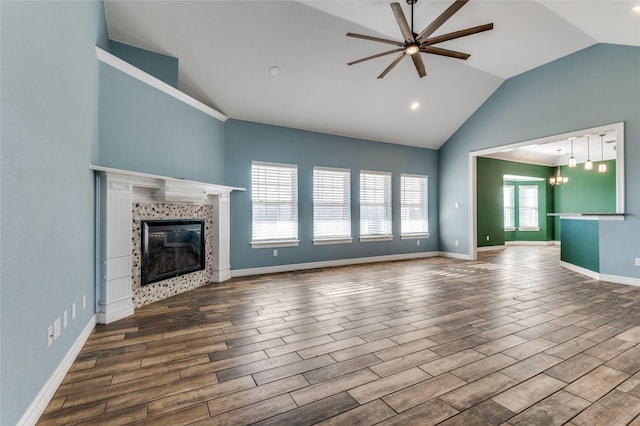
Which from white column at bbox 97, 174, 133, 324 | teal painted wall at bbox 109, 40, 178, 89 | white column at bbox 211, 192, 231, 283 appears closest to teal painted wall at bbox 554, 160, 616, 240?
white column at bbox 211, 192, 231, 283

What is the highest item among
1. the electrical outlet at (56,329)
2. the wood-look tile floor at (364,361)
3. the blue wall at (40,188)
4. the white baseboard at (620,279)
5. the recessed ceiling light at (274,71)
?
the recessed ceiling light at (274,71)

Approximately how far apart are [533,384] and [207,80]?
549 cm

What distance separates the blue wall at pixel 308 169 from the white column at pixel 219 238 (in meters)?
0.34

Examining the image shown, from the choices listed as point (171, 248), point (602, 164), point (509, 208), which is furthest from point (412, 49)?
point (509, 208)

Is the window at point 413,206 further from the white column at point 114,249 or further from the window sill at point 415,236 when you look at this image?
the white column at point 114,249

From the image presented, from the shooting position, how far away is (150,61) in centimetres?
439

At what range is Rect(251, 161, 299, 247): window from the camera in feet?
19.3

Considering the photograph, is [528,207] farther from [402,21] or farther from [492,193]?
[402,21]

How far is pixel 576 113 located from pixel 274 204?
589 cm

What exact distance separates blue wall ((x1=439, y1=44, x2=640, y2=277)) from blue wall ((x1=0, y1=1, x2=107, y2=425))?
7.34 meters

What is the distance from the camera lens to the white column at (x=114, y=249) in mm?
3311

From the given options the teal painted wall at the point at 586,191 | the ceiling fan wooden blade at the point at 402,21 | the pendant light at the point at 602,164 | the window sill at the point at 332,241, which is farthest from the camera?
the teal painted wall at the point at 586,191

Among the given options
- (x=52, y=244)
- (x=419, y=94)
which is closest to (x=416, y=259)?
(x=419, y=94)

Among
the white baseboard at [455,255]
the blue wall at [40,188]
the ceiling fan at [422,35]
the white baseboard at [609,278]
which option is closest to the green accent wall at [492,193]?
the white baseboard at [455,255]
